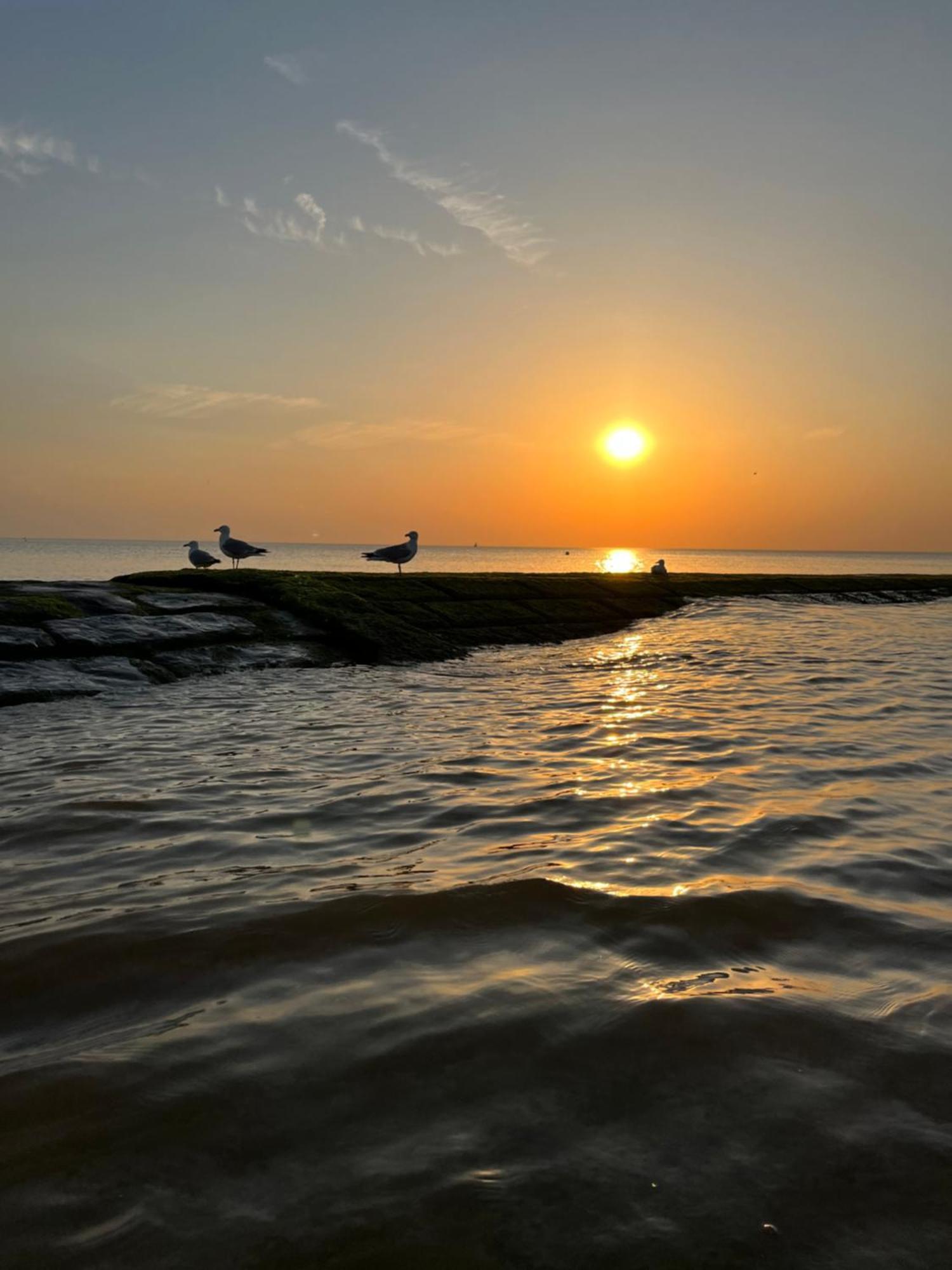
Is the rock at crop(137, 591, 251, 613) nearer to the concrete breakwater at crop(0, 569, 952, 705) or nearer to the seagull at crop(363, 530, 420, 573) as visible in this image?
the concrete breakwater at crop(0, 569, 952, 705)

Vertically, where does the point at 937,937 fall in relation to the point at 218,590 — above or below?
below

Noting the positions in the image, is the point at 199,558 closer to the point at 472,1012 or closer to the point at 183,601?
the point at 183,601

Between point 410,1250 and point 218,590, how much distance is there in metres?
12.9

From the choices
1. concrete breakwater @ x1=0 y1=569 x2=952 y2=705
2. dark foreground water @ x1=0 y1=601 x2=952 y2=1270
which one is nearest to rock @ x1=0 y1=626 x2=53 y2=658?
concrete breakwater @ x1=0 y1=569 x2=952 y2=705

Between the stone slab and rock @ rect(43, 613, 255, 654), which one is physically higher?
the stone slab

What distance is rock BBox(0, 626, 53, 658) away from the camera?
896 centimetres

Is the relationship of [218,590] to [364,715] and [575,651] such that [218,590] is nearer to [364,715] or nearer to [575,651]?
[575,651]

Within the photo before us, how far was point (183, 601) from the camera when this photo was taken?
11992mm

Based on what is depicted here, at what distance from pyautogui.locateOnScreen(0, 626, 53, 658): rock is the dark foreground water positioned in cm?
334

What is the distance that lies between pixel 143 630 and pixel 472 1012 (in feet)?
28.7

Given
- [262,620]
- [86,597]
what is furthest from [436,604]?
[86,597]

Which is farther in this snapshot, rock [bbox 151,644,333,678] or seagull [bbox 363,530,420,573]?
seagull [bbox 363,530,420,573]

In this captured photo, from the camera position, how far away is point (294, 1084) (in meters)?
2.29

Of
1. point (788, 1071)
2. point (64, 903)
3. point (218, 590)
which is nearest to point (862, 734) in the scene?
point (788, 1071)
